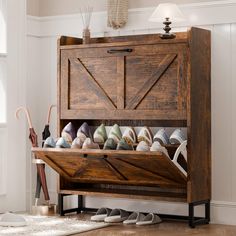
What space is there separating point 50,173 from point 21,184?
33cm

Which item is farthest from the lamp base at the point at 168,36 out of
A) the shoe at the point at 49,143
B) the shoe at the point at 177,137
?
the shoe at the point at 49,143

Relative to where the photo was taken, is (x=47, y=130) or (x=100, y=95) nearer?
(x=100, y=95)

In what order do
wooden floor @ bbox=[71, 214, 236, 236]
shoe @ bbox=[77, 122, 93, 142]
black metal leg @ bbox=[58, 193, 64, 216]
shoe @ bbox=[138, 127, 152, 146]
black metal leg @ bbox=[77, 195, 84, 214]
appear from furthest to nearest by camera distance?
black metal leg @ bbox=[77, 195, 84, 214]
black metal leg @ bbox=[58, 193, 64, 216]
shoe @ bbox=[77, 122, 93, 142]
shoe @ bbox=[138, 127, 152, 146]
wooden floor @ bbox=[71, 214, 236, 236]

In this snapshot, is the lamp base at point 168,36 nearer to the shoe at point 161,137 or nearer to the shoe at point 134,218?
the shoe at point 161,137

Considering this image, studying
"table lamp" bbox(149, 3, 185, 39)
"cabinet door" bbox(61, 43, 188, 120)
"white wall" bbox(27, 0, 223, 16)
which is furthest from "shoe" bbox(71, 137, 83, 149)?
"white wall" bbox(27, 0, 223, 16)

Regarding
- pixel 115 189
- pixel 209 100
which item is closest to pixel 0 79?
pixel 115 189

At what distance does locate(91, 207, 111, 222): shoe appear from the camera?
5734 millimetres

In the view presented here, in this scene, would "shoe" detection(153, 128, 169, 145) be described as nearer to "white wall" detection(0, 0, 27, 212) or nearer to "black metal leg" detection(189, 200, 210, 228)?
"black metal leg" detection(189, 200, 210, 228)

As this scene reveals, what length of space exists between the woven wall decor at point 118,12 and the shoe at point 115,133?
36.5 inches

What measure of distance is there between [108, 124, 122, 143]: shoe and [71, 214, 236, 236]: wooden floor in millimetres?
733

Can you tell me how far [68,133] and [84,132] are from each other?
14 centimetres

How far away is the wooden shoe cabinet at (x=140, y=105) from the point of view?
543cm

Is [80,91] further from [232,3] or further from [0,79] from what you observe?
[232,3]

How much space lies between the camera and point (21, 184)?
656 centimetres
